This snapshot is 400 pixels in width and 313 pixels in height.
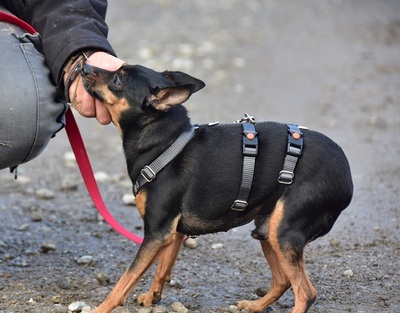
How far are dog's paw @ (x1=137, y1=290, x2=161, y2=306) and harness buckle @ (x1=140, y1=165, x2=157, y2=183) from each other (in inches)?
28.2

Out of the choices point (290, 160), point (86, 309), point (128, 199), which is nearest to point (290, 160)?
point (290, 160)

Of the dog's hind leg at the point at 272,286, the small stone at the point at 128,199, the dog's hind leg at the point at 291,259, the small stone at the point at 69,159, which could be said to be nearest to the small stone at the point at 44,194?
the small stone at the point at 128,199

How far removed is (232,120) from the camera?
28.3 ft

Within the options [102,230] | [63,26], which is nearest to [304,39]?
[102,230]

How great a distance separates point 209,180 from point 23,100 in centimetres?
120

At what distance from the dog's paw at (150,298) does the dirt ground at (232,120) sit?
0.26ft

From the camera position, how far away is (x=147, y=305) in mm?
4434

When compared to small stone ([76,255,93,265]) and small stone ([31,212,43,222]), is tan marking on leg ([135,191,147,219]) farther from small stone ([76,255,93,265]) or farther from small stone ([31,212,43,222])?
small stone ([31,212,43,222])

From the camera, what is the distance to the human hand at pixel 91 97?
4401mm

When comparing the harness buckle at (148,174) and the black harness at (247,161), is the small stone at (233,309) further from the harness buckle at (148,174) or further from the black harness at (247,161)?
the harness buckle at (148,174)

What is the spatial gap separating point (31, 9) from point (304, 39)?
8267mm

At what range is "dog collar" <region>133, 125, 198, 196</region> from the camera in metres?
4.12

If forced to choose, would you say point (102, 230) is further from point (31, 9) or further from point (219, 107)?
point (219, 107)

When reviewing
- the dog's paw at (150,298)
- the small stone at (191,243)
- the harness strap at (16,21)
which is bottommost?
the small stone at (191,243)
